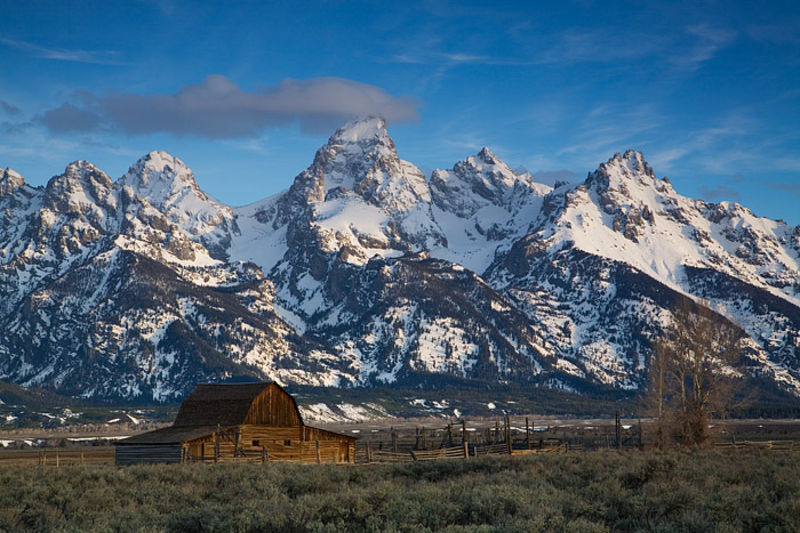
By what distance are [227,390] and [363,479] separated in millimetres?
35423

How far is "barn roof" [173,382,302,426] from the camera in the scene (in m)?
63.0

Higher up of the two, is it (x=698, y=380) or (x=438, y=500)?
(x=698, y=380)

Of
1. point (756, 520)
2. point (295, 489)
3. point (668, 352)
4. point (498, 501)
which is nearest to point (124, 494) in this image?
point (295, 489)

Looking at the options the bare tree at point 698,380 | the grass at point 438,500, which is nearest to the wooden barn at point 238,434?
the bare tree at point 698,380

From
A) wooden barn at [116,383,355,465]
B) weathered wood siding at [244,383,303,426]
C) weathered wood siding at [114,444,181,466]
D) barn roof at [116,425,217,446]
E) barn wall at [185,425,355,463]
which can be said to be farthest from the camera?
weathered wood siding at [244,383,303,426]

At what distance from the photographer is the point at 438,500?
23516 mm

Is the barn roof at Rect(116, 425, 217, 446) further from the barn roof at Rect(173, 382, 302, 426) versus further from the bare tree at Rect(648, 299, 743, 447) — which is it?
Result: the bare tree at Rect(648, 299, 743, 447)

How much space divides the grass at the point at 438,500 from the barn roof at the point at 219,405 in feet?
93.7

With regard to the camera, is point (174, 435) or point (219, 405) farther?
point (219, 405)

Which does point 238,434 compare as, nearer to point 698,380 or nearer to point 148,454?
point 148,454

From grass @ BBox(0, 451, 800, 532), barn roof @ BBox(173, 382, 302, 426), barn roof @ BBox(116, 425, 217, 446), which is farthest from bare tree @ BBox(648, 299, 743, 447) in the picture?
barn roof @ BBox(116, 425, 217, 446)

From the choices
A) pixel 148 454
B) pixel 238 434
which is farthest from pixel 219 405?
pixel 148 454

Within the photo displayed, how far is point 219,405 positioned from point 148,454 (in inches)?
277

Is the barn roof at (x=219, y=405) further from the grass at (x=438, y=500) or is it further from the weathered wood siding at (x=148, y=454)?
the grass at (x=438, y=500)
